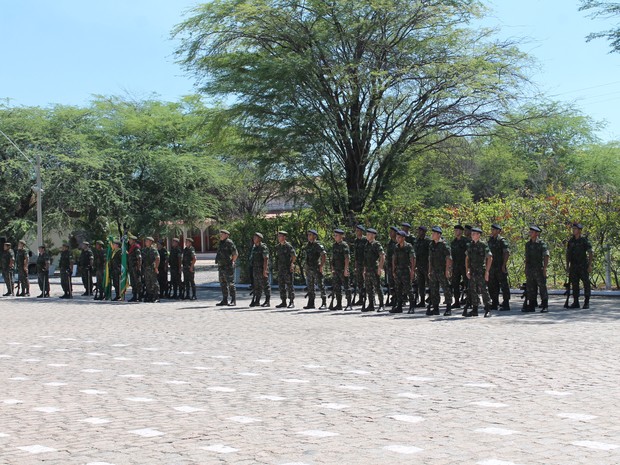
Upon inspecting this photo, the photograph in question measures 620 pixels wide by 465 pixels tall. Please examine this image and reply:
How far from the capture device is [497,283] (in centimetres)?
1983

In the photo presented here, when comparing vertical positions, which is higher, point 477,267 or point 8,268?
point 8,268

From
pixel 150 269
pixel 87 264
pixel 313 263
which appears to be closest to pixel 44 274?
pixel 87 264

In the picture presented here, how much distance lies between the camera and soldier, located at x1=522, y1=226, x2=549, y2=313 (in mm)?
18766

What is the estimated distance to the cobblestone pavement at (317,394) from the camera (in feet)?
21.0

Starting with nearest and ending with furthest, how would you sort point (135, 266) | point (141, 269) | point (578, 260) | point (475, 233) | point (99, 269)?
point (475, 233)
point (578, 260)
point (141, 269)
point (135, 266)
point (99, 269)

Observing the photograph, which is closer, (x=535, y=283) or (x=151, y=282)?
(x=535, y=283)

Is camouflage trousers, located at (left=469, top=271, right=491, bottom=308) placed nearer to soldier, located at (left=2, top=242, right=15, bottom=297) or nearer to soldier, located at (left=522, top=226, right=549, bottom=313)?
soldier, located at (left=522, top=226, right=549, bottom=313)

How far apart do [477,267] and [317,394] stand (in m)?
9.89

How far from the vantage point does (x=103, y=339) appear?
48.8ft

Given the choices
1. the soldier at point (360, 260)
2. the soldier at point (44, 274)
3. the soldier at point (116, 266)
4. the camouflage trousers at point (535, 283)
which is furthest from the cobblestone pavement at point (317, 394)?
the soldier at point (44, 274)

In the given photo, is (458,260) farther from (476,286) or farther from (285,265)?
(285,265)

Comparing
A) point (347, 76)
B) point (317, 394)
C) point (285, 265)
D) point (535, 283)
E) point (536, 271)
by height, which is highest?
point (347, 76)

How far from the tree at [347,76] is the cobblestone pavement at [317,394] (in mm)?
14506

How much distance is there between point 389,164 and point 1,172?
28.0 m
